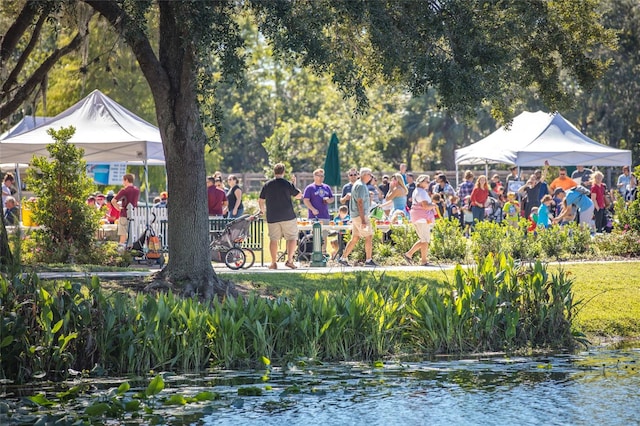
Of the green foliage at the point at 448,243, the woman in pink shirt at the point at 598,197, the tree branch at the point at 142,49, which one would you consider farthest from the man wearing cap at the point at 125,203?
the woman in pink shirt at the point at 598,197

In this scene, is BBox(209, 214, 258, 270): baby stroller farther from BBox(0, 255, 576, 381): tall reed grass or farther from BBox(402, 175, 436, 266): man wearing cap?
BBox(0, 255, 576, 381): tall reed grass

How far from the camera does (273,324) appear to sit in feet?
38.6

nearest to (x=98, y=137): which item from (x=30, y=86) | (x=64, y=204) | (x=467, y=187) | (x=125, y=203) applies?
(x=125, y=203)

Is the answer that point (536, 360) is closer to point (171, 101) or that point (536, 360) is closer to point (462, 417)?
point (462, 417)

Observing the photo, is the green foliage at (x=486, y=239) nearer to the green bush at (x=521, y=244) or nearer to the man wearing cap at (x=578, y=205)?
the green bush at (x=521, y=244)

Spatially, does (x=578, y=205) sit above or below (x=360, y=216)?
above

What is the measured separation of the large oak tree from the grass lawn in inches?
55.5

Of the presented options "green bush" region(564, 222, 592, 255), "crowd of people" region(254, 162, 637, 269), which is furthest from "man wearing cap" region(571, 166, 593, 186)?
"green bush" region(564, 222, 592, 255)

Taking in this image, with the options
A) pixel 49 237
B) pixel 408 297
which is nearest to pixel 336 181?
pixel 49 237

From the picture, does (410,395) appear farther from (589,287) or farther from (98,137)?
(98,137)

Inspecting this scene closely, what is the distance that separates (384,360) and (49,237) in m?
8.46

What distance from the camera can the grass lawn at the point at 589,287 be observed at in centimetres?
1440

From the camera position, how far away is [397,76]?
15.4 m

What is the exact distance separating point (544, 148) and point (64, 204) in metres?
13.5
